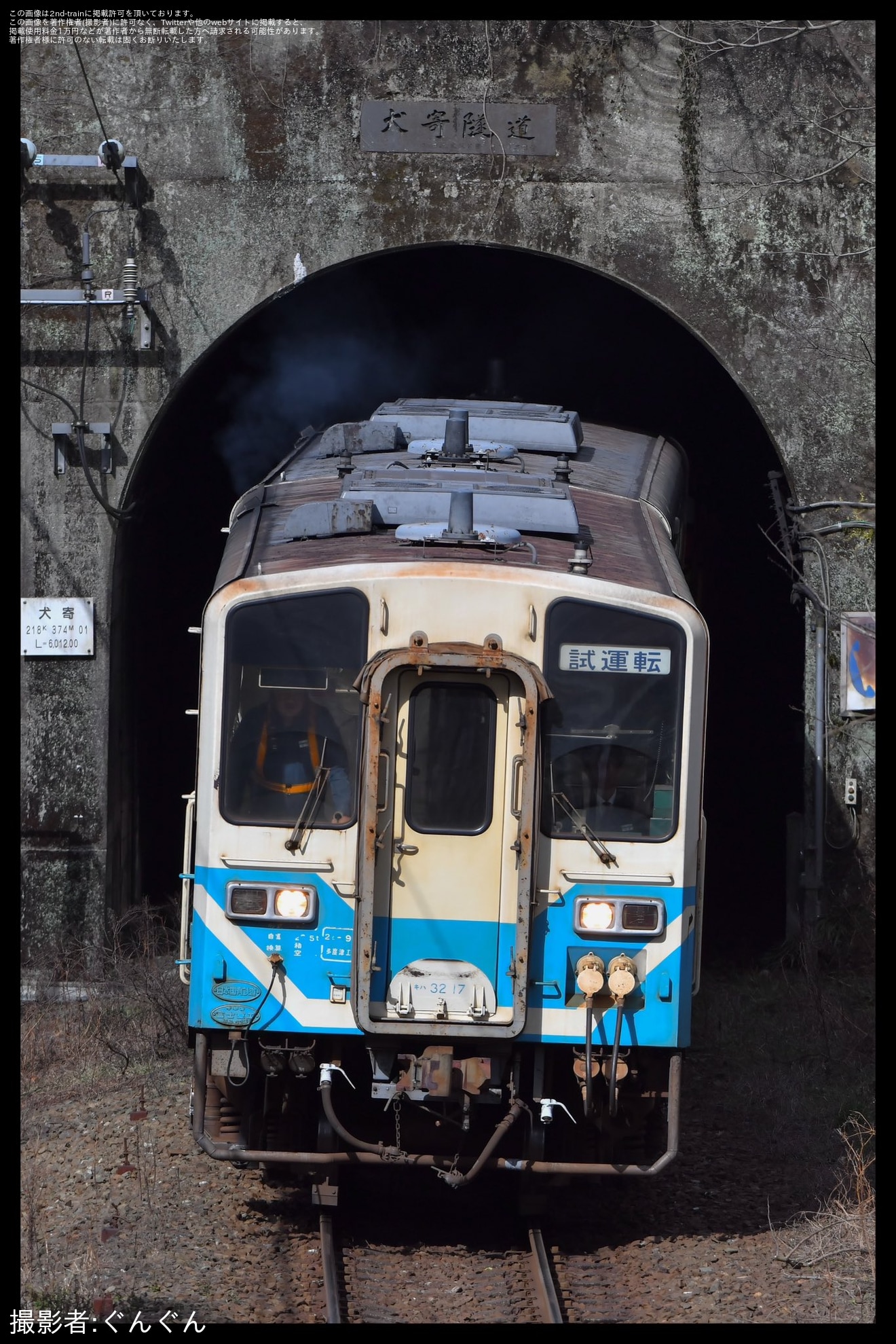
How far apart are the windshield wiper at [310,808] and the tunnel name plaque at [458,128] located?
5970 millimetres

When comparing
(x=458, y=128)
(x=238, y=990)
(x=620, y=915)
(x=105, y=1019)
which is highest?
(x=458, y=128)

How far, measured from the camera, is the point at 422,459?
795 centimetres

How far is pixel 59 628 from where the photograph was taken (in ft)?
35.9

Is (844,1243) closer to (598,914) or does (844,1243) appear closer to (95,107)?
(598,914)

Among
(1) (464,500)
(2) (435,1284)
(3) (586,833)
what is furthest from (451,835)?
(2) (435,1284)

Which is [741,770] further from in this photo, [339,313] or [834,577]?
[339,313]

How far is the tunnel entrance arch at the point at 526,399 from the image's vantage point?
13.3 meters

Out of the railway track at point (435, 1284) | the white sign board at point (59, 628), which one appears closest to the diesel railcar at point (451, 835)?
the railway track at point (435, 1284)

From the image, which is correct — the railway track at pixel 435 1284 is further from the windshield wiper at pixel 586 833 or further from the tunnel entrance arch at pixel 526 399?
the tunnel entrance arch at pixel 526 399

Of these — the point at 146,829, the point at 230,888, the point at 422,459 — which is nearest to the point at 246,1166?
the point at 230,888

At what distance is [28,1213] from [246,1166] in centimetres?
113

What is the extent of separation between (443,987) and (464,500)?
6.75 ft

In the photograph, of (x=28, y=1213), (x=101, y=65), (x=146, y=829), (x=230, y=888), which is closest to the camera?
(x=230, y=888)

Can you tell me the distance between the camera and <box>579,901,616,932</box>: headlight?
20.5 feet
